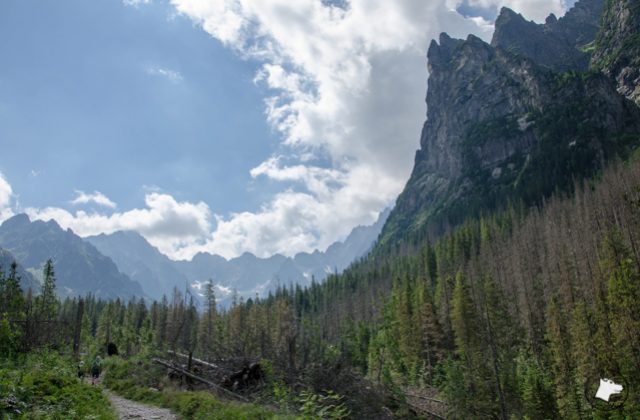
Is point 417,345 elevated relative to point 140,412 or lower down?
elevated

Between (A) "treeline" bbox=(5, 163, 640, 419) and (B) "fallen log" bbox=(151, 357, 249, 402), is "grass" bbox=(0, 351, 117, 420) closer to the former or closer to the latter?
(A) "treeline" bbox=(5, 163, 640, 419)

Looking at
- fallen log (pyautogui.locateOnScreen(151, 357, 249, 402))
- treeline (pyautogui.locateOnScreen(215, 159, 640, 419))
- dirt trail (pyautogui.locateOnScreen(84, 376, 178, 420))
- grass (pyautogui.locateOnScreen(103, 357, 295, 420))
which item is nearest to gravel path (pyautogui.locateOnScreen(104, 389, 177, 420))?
dirt trail (pyautogui.locateOnScreen(84, 376, 178, 420))

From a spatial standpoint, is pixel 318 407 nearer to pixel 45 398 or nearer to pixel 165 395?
pixel 45 398

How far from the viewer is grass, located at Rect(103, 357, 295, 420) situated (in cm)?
1298

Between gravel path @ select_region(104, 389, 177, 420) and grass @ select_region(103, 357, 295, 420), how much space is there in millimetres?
390

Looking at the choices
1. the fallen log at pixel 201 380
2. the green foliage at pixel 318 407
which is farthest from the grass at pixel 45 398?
the green foliage at pixel 318 407

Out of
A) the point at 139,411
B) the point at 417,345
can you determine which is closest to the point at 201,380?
the point at 139,411

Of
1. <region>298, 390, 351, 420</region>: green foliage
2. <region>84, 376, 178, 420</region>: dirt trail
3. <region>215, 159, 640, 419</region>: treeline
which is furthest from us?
<region>215, 159, 640, 419</region>: treeline

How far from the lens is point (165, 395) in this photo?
1852 cm

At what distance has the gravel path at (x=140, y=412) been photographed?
1512 centimetres

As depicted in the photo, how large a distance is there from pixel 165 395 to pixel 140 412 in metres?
2.30

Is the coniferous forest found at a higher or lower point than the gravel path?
higher

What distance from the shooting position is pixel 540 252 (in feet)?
281

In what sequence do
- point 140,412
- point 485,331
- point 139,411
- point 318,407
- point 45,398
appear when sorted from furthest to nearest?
point 485,331 < point 139,411 < point 140,412 < point 318,407 < point 45,398
